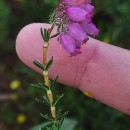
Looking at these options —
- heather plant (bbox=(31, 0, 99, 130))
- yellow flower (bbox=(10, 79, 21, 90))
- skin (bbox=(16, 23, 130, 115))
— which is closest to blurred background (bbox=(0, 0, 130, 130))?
yellow flower (bbox=(10, 79, 21, 90))

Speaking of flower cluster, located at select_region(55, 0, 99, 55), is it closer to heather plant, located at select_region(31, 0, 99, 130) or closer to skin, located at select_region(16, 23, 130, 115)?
heather plant, located at select_region(31, 0, 99, 130)

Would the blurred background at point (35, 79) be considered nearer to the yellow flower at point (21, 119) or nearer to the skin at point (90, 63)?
the yellow flower at point (21, 119)

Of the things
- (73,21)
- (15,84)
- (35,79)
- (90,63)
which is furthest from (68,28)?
(15,84)

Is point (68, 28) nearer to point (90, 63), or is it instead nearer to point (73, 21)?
point (73, 21)

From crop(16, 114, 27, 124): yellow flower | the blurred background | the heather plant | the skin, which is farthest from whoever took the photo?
crop(16, 114, 27, 124): yellow flower

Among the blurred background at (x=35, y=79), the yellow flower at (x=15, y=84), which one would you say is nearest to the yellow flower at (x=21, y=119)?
the blurred background at (x=35, y=79)

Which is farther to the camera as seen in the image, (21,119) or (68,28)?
(21,119)

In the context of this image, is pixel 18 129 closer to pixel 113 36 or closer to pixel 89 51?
pixel 113 36
